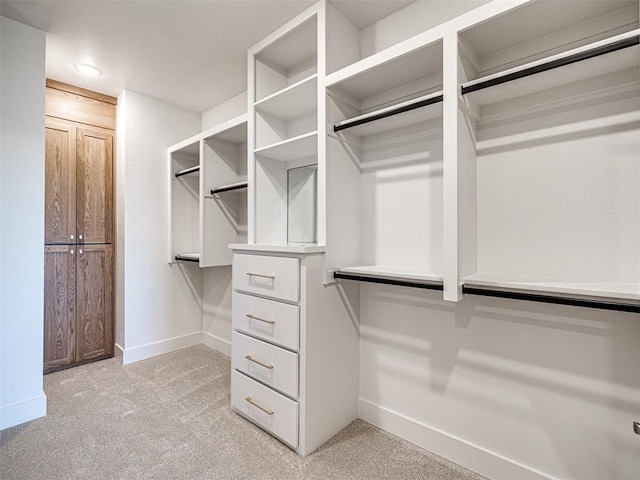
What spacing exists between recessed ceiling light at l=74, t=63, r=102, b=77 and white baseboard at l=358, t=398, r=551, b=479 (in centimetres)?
318

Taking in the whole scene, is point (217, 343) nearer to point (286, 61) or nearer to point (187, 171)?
point (187, 171)

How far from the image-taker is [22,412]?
78.1 inches

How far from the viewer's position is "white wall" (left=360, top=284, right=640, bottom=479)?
1.26 meters

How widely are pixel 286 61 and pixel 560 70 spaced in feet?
5.71

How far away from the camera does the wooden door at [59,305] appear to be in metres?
2.71

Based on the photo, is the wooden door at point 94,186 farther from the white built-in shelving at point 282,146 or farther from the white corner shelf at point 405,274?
the white corner shelf at point 405,274

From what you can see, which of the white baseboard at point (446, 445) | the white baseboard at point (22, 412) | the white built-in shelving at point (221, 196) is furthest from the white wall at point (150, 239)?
the white baseboard at point (446, 445)

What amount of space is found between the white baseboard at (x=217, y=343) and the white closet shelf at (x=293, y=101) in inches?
83.6

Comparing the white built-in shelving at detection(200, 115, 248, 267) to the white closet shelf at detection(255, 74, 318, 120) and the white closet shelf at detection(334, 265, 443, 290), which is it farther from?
the white closet shelf at detection(334, 265, 443, 290)

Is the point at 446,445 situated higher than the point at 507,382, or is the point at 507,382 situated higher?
the point at 507,382

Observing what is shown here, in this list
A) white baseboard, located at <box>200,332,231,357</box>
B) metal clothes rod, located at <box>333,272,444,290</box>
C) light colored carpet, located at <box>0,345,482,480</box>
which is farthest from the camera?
white baseboard, located at <box>200,332,231,357</box>

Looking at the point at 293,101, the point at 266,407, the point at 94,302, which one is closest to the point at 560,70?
the point at 293,101

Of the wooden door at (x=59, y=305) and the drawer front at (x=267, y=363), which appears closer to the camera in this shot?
the drawer front at (x=267, y=363)

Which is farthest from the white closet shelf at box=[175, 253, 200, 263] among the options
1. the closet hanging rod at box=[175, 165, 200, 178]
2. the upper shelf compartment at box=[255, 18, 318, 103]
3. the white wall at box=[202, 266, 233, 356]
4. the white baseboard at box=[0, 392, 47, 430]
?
the upper shelf compartment at box=[255, 18, 318, 103]
